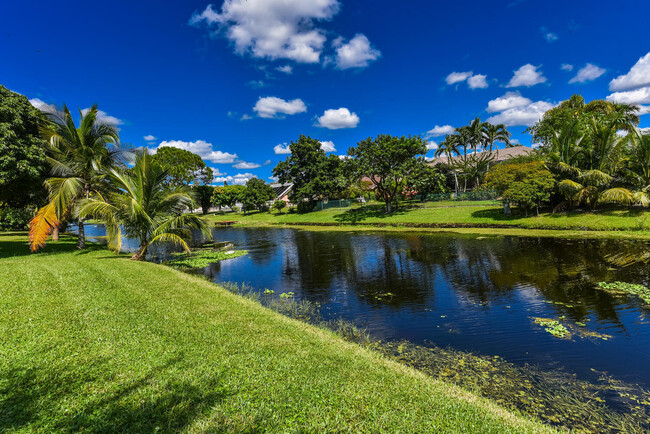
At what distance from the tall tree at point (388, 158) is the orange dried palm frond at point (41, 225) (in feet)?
107

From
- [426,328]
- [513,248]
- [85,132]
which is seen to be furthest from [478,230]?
[85,132]

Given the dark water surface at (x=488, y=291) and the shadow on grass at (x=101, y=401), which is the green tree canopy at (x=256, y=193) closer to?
the dark water surface at (x=488, y=291)

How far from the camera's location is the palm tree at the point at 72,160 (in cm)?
1532

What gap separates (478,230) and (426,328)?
76.4ft

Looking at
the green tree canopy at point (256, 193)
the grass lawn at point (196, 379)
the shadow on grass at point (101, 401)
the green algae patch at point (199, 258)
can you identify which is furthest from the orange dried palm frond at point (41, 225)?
the green tree canopy at point (256, 193)

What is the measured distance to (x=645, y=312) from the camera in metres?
8.62

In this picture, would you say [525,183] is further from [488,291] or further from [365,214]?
[488,291]

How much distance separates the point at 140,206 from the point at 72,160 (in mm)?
6882

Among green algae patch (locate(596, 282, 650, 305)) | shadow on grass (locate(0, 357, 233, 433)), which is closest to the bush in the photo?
shadow on grass (locate(0, 357, 233, 433))

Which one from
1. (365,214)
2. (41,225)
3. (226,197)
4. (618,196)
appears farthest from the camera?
(226,197)

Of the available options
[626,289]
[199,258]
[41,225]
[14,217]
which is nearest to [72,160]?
[41,225]

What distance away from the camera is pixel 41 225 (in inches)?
583

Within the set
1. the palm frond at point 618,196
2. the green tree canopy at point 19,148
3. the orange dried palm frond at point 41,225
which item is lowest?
the palm frond at point 618,196

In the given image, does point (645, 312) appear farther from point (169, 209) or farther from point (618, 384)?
point (169, 209)
